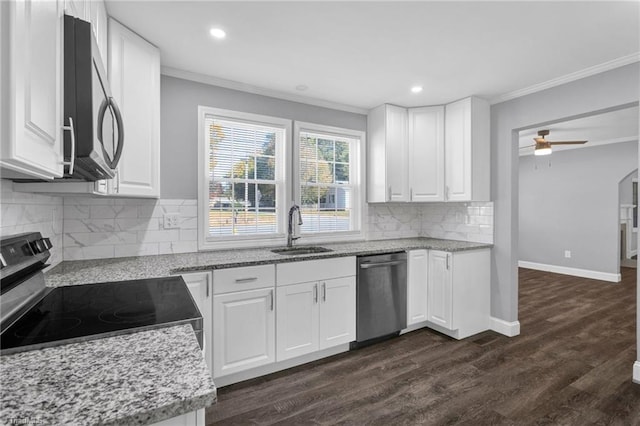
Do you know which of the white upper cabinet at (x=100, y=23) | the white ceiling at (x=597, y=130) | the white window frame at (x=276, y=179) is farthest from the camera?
the white ceiling at (x=597, y=130)

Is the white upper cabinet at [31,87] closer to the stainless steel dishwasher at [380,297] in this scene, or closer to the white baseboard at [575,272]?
the stainless steel dishwasher at [380,297]

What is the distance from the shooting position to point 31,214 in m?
1.71

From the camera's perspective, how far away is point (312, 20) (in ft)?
6.54

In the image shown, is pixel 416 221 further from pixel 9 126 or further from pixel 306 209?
pixel 9 126

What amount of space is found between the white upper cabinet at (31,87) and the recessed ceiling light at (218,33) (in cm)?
132

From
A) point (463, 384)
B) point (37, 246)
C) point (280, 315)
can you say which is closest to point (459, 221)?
point (463, 384)

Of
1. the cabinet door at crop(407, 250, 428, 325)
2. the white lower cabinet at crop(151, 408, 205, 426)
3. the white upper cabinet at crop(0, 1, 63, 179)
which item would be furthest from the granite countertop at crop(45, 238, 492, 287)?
the white lower cabinet at crop(151, 408, 205, 426)

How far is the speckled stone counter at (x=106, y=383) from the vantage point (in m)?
0.61

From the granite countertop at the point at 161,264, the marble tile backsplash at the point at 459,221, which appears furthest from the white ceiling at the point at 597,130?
the granite countertop at the point at 161,264

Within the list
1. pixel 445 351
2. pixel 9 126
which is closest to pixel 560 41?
pixel 445 351

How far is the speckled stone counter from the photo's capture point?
61 centimetres

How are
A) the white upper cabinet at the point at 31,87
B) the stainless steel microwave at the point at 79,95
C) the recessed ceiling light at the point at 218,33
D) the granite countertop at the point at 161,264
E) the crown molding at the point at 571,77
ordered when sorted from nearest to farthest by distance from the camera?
1. the white upper cabinet at the point at 31,87
2. the stainless steel microwave at the point at 79,95
3. the granite countertop at the point at 161,264
4. the recessed ceiling light at the point at 218,33
5. the crown molding at the point at 571,77

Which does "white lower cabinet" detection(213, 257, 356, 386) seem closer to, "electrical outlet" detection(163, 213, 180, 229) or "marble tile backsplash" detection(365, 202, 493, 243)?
"electrical outlet" detection(163, 213, 180, 229)

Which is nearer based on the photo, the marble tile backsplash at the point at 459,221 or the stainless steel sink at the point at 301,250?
the stainless steel sink at the point at 301,250
